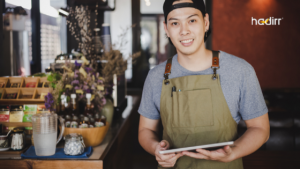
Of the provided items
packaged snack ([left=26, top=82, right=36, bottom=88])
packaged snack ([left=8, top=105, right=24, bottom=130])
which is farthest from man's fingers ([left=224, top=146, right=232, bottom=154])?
packaged snack ([left=26, top=82, right=36, bottom=88])

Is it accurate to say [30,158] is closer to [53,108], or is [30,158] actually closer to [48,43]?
[53,108]

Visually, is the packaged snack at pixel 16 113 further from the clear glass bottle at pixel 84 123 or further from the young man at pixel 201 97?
the young man at pixel 201 97

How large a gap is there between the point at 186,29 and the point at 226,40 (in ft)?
11.3

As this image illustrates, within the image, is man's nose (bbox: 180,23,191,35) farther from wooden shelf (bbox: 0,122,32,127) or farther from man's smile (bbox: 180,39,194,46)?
wooden shelf (bbox: 0,122,32,127)

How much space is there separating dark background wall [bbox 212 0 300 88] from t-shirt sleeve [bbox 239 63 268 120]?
11.3 ft

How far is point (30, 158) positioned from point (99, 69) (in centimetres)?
99

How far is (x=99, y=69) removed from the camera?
2.15m

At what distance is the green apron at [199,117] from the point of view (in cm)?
126

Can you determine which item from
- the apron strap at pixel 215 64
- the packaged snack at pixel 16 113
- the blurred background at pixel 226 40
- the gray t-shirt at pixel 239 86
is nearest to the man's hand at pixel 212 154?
the gray t-shirt at pixel 239 86

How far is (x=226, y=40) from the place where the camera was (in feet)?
14.8

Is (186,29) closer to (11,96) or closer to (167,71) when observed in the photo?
(167,71)

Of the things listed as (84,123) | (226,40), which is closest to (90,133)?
(84,123)

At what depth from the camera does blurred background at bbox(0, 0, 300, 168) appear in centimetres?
339

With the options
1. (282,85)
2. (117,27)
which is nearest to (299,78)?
(282,85)
